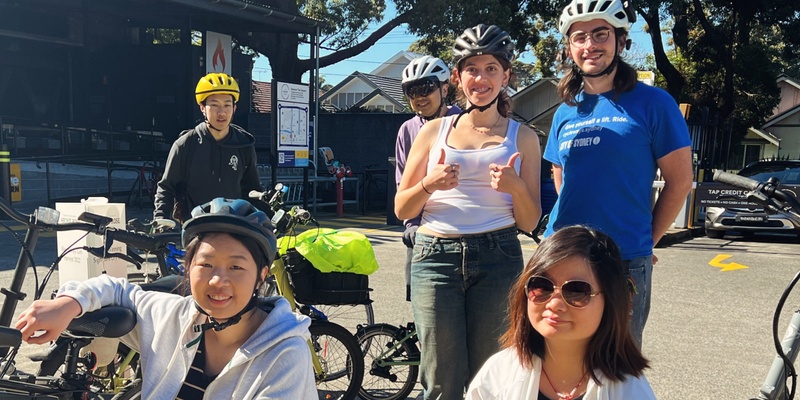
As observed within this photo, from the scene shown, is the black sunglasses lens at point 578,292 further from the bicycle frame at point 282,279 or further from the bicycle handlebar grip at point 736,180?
the bicycle frame at point 282,279

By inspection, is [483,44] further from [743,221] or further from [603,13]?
[743,221]

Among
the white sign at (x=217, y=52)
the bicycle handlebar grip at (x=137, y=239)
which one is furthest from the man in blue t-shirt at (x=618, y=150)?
the white sign at (x=217, y=52)

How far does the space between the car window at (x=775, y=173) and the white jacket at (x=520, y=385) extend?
1211cm

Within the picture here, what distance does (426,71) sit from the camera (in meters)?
3.82

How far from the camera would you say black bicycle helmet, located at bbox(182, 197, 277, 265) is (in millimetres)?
1871

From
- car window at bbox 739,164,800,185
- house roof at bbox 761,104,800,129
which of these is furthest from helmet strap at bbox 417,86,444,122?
house roof at bbox 761,104,800,129

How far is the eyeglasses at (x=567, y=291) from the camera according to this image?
6.10 ft

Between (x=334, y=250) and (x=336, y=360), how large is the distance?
2.56 feet

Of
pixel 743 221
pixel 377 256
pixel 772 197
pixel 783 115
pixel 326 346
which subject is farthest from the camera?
pixel 783 115

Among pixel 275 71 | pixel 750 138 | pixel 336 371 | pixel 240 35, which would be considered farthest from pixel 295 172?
pixel 750 138

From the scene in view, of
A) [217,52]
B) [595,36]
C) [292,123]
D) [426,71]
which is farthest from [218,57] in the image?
[595,36]

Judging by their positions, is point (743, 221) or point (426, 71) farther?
point (743, 221)

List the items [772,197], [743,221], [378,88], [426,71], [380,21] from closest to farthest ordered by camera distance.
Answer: [772,197], [426,71], [743,221], [380,21], [378,88]

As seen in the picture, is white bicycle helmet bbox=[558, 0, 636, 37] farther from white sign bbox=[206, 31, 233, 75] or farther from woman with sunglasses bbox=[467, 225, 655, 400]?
white sign bbox=[206, 31, 233, 75]
